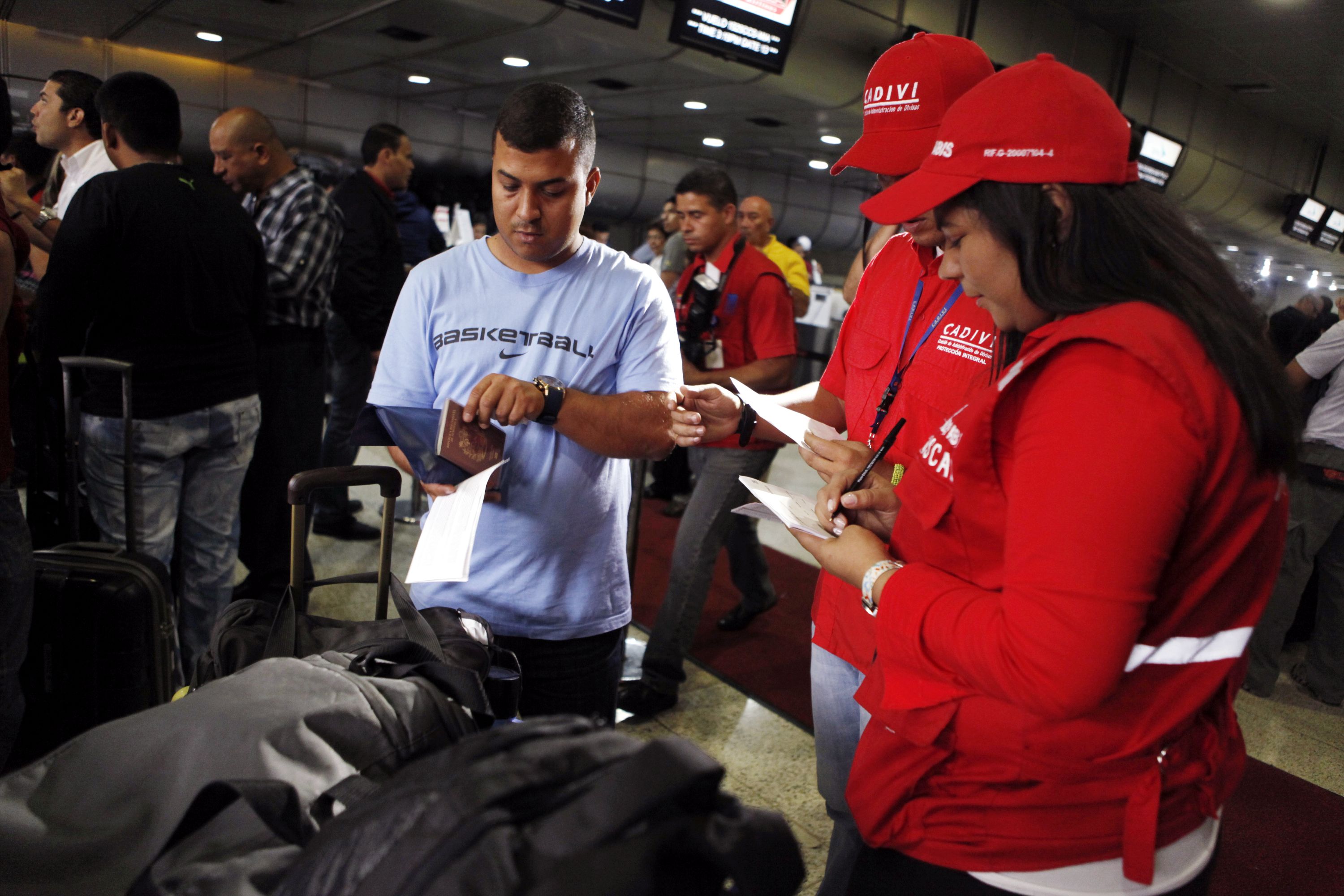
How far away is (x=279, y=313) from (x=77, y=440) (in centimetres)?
117

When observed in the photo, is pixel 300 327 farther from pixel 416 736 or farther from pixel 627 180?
pixel 627 180

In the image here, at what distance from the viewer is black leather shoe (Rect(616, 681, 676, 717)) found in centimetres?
312

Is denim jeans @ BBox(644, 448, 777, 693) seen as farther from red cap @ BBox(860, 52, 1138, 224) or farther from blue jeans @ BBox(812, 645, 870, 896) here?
red cap @ BBox(860, 52, 1138, 224)

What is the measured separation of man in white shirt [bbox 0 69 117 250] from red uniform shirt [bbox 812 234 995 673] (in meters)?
3.19

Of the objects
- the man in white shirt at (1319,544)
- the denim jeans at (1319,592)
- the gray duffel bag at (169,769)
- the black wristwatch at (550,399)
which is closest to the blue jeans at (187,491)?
the black wristwatch at (550,399)

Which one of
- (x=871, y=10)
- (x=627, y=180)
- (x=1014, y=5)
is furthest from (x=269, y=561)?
(x=627, y=180)

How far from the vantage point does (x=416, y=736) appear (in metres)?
0.95

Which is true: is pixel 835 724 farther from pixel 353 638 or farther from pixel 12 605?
pixel 12 605

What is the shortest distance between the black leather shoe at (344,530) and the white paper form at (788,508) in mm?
3608

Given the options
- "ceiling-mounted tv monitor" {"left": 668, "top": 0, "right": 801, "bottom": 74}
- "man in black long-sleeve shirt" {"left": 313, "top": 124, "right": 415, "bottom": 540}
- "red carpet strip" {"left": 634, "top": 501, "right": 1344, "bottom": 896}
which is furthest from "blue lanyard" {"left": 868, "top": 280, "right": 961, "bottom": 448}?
"ceiling-mounted tv monitor" {"left": 668, "top": 0, "right": 801, "bottom": 74}

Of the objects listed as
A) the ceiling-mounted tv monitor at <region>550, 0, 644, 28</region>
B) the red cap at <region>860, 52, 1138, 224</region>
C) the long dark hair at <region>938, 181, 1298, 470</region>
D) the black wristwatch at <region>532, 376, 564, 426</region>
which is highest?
the ceiling-mounted tv monitor at <region>550, 0, 644, 28</region>

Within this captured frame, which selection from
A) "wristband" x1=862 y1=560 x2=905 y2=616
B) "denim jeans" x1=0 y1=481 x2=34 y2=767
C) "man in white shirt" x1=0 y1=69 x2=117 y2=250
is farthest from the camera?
"man in white shirt" x1=0 y1=69 x2=117 y2=250

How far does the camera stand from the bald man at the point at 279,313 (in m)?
3.52

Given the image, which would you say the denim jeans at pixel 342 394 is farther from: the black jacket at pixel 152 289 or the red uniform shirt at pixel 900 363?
the red uniform shirt at pixel 900 363
